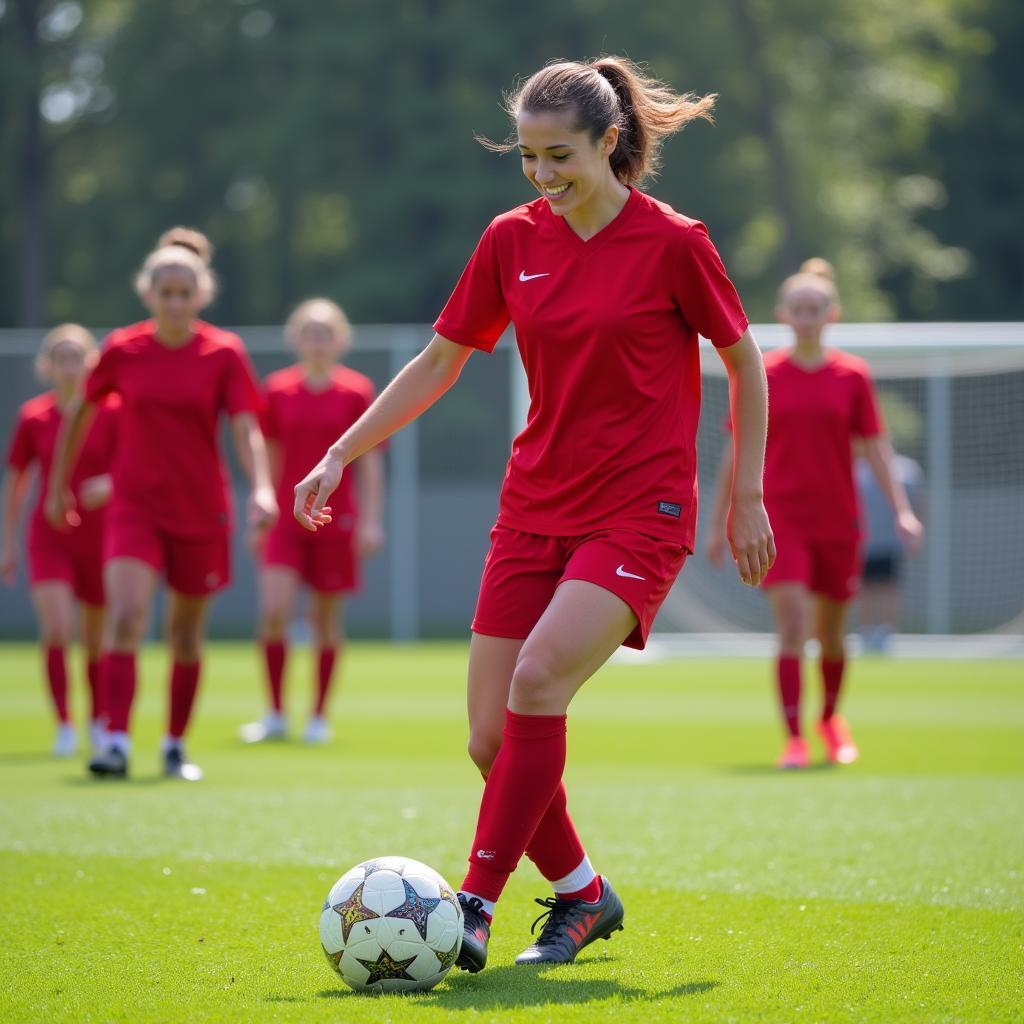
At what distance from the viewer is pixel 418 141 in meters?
31.3

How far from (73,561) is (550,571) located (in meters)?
6.27

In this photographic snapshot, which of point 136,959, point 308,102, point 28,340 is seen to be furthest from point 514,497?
point 308,102

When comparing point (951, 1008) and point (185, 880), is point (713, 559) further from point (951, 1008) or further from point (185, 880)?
point (951, 1008)

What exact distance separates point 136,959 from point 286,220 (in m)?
30.3

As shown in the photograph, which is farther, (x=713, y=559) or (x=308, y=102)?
(x=308, y=102)

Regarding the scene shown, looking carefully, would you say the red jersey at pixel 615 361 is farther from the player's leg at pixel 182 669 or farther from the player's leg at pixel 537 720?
the player's leg at pixel 182 669

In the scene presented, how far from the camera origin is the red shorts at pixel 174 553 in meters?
8.23

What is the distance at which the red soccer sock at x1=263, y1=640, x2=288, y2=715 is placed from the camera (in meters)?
10.7

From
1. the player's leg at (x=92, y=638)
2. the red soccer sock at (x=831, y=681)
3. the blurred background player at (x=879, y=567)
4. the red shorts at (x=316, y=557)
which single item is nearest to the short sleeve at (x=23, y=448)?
the player's leg at (x=92, y=638)

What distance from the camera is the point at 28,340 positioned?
23.1 meters

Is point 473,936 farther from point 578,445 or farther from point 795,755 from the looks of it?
point 795,755

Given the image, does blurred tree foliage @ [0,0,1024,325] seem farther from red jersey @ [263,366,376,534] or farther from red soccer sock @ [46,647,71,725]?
red soccer sock @ [46,647,71,725]

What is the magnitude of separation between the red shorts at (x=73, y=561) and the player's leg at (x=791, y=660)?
3.90 metres

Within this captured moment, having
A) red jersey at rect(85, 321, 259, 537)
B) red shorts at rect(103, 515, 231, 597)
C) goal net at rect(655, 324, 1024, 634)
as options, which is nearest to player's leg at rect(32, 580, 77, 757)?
red shorts at rect(103, 515, 231, 597)
